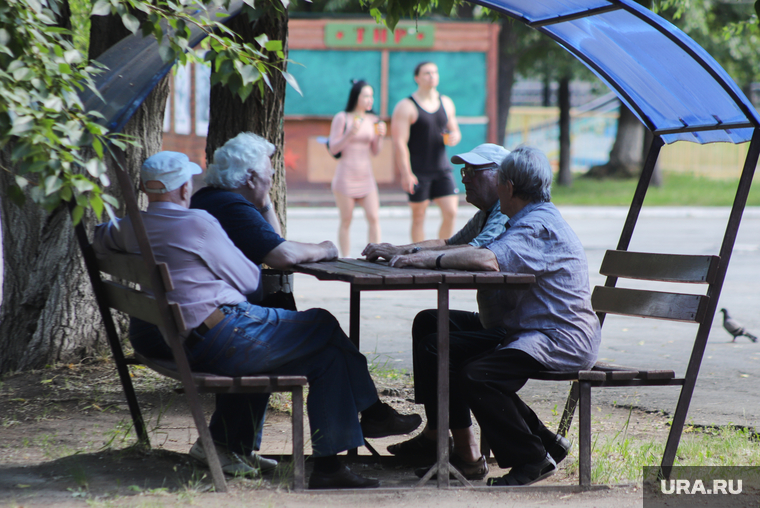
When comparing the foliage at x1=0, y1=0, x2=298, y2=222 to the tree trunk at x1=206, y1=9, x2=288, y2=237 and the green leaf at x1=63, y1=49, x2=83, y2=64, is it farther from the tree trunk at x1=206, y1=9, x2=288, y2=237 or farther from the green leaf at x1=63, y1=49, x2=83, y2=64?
→ the tree trunk at x1=206, y1=9, x2=288, y2=237

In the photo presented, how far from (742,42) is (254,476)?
2258cm

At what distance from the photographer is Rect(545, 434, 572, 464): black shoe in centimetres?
375

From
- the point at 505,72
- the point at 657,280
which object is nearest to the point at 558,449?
the point at 657,280

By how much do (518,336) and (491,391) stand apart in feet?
0.88

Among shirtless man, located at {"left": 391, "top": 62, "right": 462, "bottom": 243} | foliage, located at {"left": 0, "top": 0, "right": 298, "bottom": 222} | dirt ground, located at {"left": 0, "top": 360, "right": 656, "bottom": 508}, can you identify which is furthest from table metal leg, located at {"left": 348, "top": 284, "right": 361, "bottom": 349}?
shirtless man, located at {"left": 391, "top": 62, "right": 462, "bottom": 243}

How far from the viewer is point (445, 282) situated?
3275mm

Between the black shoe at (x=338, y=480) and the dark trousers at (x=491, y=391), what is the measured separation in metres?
0.47

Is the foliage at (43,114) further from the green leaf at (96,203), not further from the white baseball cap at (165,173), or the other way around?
the white baseball cap at (165,173)

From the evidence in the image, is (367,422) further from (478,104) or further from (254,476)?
(478,104)

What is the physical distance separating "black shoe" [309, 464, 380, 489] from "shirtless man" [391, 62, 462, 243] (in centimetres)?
588

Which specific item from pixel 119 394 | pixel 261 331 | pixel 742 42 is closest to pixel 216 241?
pixel 261 331

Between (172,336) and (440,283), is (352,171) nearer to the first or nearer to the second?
(440,283)

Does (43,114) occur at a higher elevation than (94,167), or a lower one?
higher

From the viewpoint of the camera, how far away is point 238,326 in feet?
10.7
